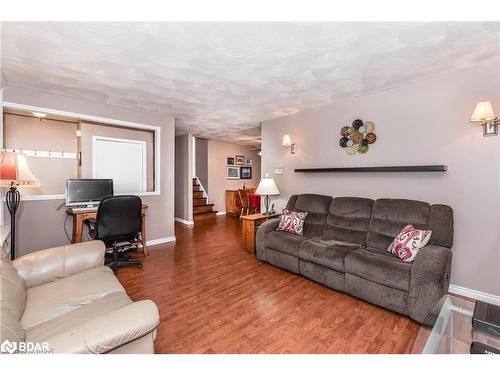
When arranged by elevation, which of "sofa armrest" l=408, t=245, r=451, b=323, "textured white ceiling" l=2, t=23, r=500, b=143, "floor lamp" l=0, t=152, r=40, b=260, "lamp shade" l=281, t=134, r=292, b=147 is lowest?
"sofa armrest" l=408, t=245, r=451, b=323

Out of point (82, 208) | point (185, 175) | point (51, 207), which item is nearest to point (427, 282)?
point (82, 208)

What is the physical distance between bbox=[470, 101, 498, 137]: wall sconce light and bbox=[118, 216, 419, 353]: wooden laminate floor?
1.98m

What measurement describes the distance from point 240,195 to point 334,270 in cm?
463

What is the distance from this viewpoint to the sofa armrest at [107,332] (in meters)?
0.89

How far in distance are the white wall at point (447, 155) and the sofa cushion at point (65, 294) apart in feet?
9.98

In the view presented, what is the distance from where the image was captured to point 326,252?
8.13 ft

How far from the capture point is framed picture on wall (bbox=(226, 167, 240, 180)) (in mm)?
7550

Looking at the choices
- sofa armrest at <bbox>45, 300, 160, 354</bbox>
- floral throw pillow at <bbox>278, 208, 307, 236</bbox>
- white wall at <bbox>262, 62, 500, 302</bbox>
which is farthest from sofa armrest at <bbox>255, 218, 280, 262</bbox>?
sofa armrest at <bbox>45, 300, 160, 354</bbox>

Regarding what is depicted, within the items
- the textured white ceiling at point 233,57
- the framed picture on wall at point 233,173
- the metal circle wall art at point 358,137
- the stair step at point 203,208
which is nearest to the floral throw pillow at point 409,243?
the metal circle wall art at point 358,137

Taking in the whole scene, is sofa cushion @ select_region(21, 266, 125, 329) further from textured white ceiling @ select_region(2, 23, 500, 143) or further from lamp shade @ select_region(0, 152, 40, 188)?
textured white ceiling @ select_region(2, 23, 500, 143)

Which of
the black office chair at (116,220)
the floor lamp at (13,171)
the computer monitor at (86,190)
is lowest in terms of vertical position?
the black office chair at (116,220)

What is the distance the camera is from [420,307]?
6.14ft

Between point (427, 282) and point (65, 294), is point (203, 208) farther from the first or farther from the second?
point (427, 282)

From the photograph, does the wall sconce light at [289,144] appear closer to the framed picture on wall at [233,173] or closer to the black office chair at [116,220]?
the black office chair at [116,220]
